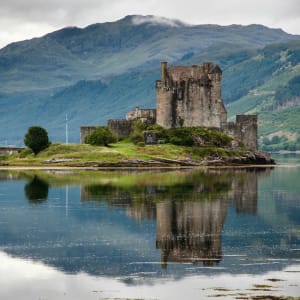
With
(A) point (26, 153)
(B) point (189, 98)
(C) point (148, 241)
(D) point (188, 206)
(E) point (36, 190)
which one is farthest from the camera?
(B) point (189, 98)

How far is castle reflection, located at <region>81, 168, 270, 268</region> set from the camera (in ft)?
152

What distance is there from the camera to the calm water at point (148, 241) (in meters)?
38.1

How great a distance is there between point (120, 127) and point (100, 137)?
9283mm

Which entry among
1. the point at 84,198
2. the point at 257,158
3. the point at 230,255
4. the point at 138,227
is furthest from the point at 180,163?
the point at 230,255

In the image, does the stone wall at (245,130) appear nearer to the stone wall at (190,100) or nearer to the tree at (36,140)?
the stone wall at (190,100)

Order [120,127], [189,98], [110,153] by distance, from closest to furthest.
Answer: [110,153]
[189,98]
[120,127]

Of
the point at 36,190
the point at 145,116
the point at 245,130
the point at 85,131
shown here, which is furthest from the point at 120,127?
the point at 36,190

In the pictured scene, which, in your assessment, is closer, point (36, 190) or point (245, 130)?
point (36, 190)

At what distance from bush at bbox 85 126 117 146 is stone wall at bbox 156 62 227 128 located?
7.39 metres

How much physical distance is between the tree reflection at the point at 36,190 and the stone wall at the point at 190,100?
3999 cm

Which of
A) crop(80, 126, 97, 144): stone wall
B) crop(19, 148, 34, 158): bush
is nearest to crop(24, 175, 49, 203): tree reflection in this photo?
crop(19, 148, 34, 158): bush

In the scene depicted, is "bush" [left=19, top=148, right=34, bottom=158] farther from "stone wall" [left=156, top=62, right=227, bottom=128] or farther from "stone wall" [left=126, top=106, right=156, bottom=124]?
"stone wall" [left=156, top=62, right=227, bottom=128]

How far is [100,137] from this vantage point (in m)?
127

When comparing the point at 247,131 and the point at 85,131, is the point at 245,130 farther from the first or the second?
the point at 85,131
